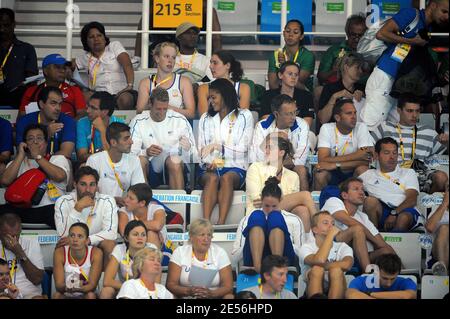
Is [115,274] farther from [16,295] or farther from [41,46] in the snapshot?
[41,46]

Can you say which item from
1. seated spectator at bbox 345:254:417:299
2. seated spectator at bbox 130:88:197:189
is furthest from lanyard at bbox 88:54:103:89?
seated spectator at bbox 345:254:417:299

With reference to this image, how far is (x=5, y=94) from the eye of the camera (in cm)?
1379

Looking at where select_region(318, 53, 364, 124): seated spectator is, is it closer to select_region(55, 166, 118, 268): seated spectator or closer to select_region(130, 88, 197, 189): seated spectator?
select_region(130, 88, 197, 189): seated spectator

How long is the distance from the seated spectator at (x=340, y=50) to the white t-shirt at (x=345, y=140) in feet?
2.35

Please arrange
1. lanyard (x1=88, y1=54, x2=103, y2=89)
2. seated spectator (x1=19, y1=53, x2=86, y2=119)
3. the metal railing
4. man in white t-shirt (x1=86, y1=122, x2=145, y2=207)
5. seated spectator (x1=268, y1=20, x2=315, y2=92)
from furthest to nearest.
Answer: the metal railing, lanyard (x1=88, y1=54, x2=103, y2=89), seated spectator (x1=268, y1=20, x2=315, y2=92), seated spectator (x1=19, y1=53, x2=86, y2=119), man in white t-shirt (x1=86, y1=122, x2=145, y2=207)

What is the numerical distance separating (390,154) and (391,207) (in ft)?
1.44

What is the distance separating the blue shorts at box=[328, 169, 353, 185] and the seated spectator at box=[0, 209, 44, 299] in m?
2.36

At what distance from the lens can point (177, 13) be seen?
46.3 feet

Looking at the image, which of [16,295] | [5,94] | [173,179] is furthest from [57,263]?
[5,94]

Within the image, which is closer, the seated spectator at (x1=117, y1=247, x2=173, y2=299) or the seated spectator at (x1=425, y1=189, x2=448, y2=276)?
the seated spectator at (x1=117, y1=247, x2=173, y2=299)

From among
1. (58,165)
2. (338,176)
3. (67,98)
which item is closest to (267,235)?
(338,176)

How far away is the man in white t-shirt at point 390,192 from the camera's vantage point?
41.0 ft

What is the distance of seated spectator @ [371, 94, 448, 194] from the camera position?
12969 mm

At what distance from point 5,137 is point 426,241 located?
350 cm
